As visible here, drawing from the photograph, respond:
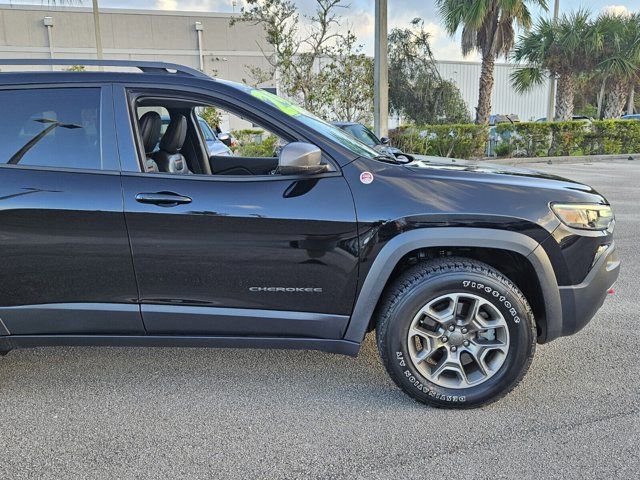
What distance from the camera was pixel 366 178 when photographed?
279cm

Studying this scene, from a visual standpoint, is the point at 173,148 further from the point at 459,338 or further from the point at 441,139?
the point at 441,139

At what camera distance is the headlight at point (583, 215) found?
283 cm

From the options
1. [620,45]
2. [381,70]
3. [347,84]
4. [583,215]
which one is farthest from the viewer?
[620,45]

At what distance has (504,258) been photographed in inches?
117

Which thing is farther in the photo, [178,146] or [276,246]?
[178,146]

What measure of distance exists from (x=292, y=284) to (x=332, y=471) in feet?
3.11

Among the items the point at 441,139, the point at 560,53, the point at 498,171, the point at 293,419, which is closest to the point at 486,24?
the point at 560,53

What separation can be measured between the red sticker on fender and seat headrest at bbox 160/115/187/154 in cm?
158

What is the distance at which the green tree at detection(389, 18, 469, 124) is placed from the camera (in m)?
23.9

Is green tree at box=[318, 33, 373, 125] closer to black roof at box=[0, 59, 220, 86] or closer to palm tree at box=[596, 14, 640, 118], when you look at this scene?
palm tree at box=[596, 14, 640, 118]

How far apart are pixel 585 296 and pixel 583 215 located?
45 centimetres

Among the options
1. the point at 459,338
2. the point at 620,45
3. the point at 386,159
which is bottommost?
the point at 459,338

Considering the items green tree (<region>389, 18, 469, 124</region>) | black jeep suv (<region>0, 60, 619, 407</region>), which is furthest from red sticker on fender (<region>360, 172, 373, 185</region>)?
green tree (<region>389, 18, 469, 124</region>)

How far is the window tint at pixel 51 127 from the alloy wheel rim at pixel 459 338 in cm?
203
